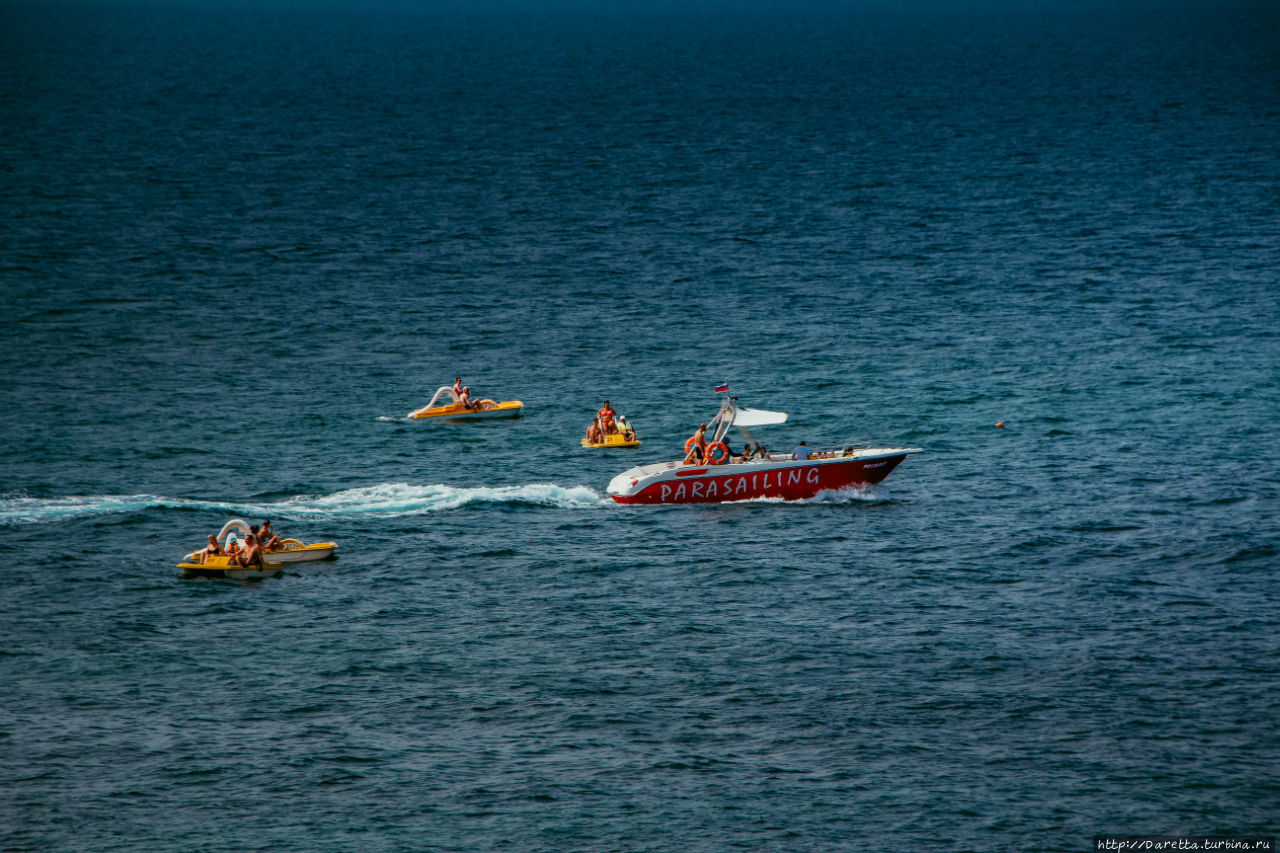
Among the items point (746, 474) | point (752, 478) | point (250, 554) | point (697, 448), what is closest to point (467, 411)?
point (697, 448)

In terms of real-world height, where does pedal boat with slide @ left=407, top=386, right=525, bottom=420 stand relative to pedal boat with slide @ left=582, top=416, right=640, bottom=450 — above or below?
above

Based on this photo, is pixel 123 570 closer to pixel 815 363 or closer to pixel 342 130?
pixel 815 363

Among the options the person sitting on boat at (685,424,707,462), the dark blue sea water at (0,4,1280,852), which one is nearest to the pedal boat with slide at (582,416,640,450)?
the dark blue sea water at (0,4,1280,852)

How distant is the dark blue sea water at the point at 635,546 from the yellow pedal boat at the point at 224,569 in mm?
578

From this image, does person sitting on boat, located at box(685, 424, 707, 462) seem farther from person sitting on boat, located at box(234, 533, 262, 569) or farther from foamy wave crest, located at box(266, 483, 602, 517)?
person sitting on boat, located at box(234, 533, 262, 569)

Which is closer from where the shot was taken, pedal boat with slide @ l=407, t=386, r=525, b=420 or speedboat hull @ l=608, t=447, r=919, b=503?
speedboat hull @ l=608, t=447, r=919, b=503

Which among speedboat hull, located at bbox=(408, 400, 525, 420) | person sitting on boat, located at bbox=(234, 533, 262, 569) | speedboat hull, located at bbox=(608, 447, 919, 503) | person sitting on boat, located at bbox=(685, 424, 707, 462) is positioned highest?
speedboat hull, located at bbox=(408, 400, 525, 420)

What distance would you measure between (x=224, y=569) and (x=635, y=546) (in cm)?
1677

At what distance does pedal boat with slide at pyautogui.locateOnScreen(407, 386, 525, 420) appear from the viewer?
253 ft

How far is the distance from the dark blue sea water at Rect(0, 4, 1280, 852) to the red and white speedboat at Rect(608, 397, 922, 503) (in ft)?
3.40

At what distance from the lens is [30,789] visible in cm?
3997

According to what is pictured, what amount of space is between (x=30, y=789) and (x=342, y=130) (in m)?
170

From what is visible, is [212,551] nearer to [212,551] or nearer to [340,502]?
[212,551]

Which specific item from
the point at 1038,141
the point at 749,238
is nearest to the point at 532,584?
the point at 749,238
